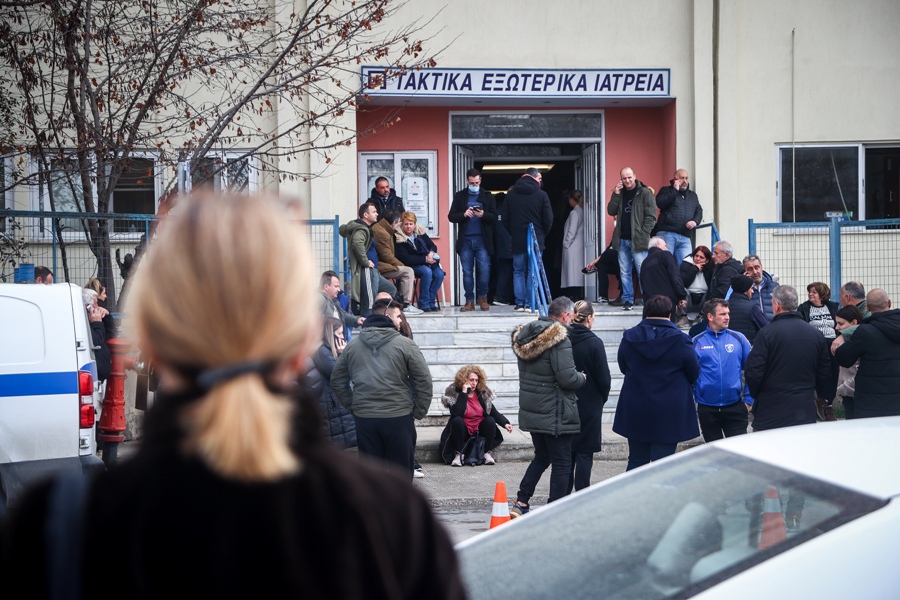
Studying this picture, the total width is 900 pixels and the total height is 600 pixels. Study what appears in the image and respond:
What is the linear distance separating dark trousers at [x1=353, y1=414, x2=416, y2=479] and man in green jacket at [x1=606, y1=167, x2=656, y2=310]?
26.4 feet

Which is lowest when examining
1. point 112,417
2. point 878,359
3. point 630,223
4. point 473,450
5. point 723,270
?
point 473,450

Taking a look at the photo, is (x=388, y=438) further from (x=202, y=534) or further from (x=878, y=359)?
(x=202, y=534)

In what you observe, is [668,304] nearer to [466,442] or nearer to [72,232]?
[466,442]

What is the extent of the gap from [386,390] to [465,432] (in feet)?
10.4

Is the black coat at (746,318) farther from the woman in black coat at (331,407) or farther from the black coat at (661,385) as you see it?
the woman in black coat at (331,407)

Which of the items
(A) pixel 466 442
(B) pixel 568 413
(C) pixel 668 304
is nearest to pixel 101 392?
(A) pixel 466 442

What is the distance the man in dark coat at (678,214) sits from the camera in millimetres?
15328

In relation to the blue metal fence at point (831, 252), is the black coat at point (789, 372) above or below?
below

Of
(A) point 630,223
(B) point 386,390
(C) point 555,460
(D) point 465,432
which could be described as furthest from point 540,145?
(B) point 386,390

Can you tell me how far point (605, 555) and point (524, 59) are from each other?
46.7ft

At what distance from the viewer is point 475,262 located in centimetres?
1536

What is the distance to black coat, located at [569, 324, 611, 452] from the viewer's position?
8.32 meters

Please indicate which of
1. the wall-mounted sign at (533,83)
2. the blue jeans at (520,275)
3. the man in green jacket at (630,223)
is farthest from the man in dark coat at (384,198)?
the man in green jacket at (630,223)

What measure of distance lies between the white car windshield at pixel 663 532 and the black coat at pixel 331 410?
6.13 meters
